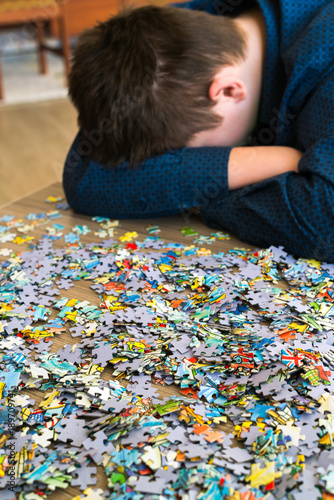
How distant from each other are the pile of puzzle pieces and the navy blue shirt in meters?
0.07

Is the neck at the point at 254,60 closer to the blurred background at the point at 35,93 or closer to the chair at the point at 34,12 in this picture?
the blurred background at the point at 35,93

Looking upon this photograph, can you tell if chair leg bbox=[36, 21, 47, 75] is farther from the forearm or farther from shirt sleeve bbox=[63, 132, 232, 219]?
the forearm

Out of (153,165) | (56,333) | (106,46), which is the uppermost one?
(106,46)

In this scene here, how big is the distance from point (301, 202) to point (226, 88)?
366mm

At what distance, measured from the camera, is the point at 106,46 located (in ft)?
3.84

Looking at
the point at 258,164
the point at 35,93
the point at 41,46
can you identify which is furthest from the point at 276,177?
the point at 41,46

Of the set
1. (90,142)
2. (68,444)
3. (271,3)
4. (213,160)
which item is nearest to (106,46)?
(90,142)

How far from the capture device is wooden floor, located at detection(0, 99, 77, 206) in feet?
9.36

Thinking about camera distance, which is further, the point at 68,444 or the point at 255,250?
the point at 255,250

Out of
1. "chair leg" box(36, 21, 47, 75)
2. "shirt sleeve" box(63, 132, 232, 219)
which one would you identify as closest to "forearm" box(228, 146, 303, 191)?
"shirt sleeve" box(63, 132, 232, 219)

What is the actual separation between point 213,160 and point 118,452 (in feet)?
2.31

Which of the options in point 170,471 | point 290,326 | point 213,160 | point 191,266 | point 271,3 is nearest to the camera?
point 170,471

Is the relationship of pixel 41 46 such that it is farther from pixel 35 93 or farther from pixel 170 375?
pixel 170 375

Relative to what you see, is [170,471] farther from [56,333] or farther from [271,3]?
[271,3]
